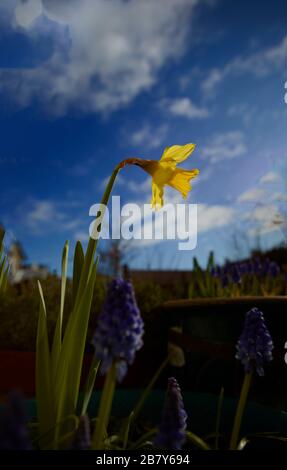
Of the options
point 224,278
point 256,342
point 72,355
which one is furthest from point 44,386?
point 224,278

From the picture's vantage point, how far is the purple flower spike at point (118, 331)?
1.66 ft

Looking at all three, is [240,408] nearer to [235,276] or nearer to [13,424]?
[13,424]

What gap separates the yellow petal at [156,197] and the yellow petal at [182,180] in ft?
0.10

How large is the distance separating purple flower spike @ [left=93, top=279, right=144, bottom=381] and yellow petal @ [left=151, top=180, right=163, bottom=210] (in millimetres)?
475

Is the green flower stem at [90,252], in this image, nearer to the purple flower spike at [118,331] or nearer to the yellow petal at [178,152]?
the yellow petal at [178,152]

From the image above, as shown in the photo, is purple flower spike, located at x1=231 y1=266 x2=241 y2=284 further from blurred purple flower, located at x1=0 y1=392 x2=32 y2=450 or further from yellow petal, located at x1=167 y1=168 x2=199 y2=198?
blurred purple flower, located at x1=0 y1=392 x2=32 y2=450

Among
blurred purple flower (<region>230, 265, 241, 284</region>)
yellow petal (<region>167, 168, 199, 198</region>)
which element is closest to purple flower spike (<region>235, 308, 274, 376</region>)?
yellow petal (<region>167, 168, 199, 198</region>)

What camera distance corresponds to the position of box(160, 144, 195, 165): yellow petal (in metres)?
0.96

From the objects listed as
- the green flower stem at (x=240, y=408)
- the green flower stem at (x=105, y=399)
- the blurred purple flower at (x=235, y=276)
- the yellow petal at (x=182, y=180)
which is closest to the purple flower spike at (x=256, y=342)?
the green flower stem at (x=240, y=408)

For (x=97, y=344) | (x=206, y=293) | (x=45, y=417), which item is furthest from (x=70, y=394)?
(x=206, y=293)

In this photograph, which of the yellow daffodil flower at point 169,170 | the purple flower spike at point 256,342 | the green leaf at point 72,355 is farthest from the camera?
the yellow daffodil flower at point 169,170

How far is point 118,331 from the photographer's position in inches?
19.9

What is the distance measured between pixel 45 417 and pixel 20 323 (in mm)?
1852
